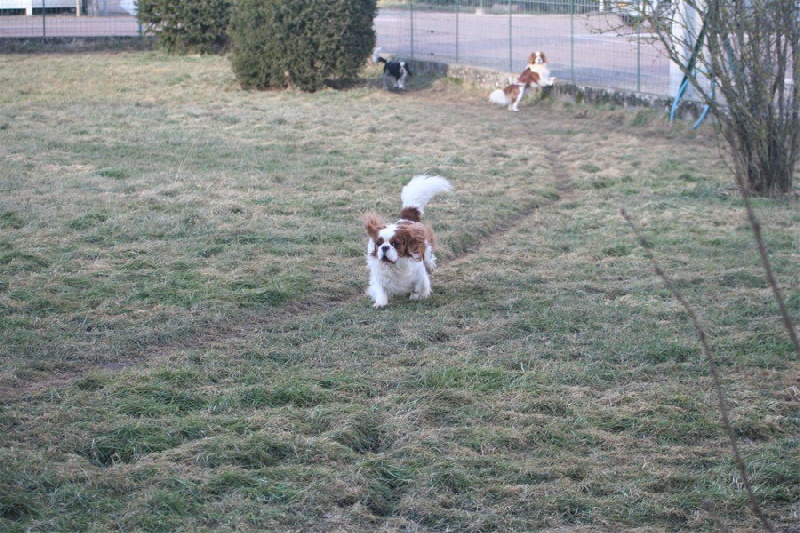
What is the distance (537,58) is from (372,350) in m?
12.1

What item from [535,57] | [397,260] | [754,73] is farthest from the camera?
[535,57]

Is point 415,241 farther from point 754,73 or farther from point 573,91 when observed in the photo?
point 573,91

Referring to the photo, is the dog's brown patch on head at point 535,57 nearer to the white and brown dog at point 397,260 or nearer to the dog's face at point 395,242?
the white and brown dog at point 397,260

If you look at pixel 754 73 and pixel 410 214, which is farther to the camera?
pixel 754 73

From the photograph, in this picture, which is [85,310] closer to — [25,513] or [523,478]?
[25,513]

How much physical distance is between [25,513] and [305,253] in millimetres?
4204

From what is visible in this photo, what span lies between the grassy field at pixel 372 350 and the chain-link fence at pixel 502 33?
338 centimetres

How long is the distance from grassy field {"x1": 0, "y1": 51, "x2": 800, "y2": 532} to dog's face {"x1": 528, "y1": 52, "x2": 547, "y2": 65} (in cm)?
541

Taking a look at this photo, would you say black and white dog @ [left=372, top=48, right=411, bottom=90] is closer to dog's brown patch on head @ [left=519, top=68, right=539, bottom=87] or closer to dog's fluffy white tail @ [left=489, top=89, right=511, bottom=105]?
dog's fluffy white tail @ [left=489, top=89, right=511, bottom=105]

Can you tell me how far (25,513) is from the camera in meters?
3.58

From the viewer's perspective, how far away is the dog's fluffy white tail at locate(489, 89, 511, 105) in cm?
1689

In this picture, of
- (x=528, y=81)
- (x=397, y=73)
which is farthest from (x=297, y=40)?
(x=528, y=81)

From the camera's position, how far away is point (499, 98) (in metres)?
17.0

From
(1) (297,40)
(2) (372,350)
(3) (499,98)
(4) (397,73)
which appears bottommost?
(2) (372,350)
